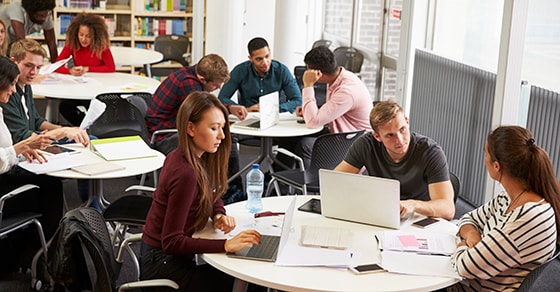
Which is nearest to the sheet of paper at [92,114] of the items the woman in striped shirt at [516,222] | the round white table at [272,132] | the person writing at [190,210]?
the round white table at [272,132]

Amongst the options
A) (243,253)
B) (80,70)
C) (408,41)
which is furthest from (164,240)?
(408,41)

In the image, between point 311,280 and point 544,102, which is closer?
point 311,280

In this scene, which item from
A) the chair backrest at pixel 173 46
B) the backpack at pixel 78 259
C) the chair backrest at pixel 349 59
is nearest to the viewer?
the backpack at pixel 78 259

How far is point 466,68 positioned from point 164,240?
148 inches

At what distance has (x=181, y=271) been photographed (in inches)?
110

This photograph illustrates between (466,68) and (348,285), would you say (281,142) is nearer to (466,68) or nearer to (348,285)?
(466,68)

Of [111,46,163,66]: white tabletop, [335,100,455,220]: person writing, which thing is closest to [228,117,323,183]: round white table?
[335,100,455,220]: person writing

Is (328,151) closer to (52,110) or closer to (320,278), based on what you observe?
(320,278)

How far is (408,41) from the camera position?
6.80 meters

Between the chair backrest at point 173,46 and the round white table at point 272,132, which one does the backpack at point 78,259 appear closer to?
the round white table at point 272,132

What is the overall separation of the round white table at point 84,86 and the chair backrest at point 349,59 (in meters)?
2.61

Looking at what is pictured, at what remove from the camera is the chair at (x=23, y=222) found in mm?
3643

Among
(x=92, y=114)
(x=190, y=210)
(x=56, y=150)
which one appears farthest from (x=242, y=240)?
(x=92, y=114)

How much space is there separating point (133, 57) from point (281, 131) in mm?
3285
